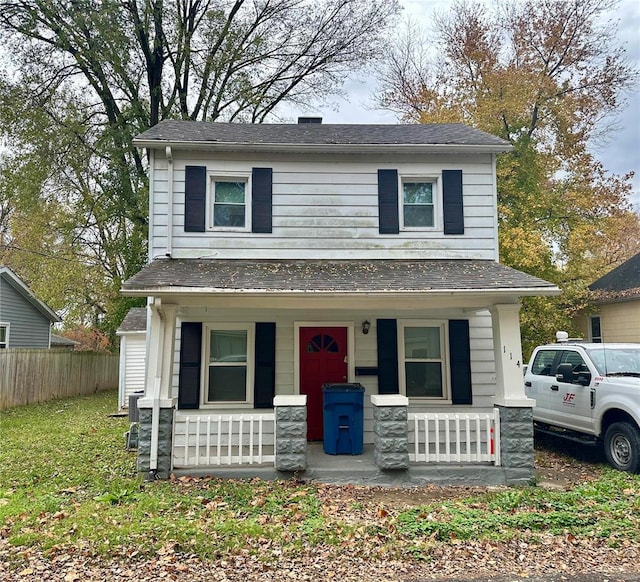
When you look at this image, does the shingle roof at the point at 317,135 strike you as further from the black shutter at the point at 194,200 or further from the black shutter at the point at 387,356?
the black shutter at the point at 387,356

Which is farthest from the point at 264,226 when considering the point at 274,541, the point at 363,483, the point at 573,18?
the point at 573,18

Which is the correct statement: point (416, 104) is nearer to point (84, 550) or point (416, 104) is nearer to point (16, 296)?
point (16, 296)

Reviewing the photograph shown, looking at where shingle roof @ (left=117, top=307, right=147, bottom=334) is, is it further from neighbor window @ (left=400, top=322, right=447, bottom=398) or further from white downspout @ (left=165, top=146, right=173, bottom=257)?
neighbor window @ (left=400, top=322, right=447, bottom=398)

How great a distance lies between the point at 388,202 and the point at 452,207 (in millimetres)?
1123

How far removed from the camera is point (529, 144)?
16422 millimetres

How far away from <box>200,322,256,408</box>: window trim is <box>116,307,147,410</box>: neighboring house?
726 centimetres

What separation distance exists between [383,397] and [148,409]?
123 inches

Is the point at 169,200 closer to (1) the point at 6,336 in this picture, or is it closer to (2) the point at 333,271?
(2) the point at 333,271

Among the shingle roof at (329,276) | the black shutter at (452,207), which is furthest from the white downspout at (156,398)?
the black shutter at (452,207)

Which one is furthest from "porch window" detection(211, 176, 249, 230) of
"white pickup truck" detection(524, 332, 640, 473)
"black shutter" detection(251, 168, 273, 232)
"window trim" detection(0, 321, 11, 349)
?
"window trim" detection(0, 321, 11, 349)

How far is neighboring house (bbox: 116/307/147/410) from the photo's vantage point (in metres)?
14.3

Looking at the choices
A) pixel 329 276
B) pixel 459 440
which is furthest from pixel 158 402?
pixel 459 440

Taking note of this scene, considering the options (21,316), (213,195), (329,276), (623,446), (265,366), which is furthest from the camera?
(21,316)

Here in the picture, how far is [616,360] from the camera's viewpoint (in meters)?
7.29
